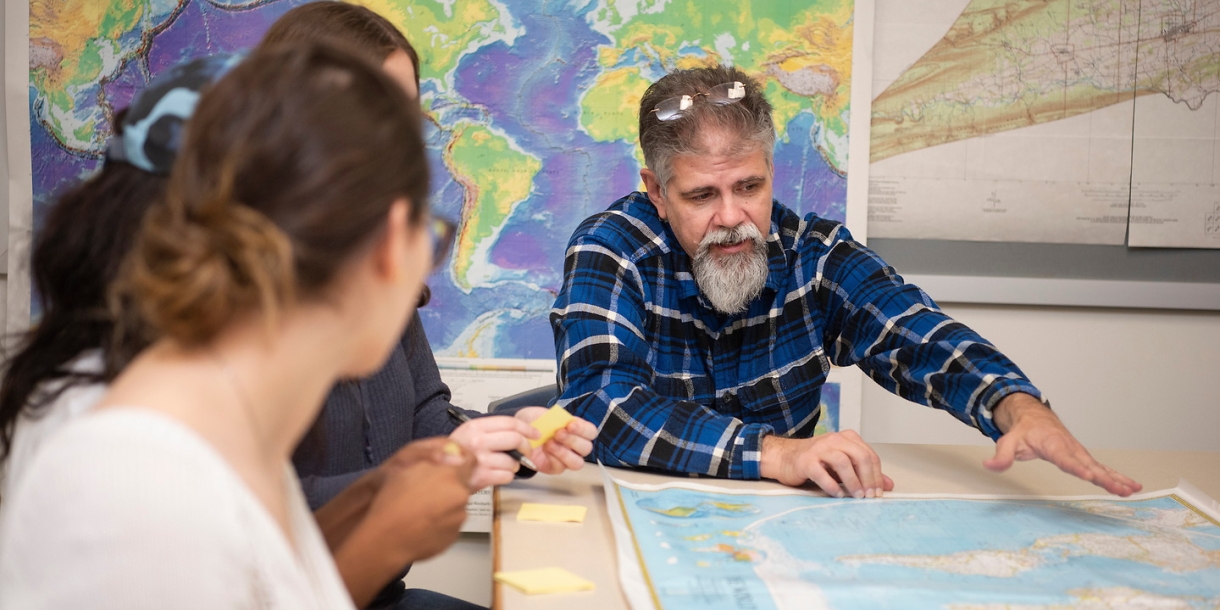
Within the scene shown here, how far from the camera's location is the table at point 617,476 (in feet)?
3.40

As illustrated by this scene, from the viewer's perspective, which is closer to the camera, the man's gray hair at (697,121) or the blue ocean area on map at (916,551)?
the blue ocean area on map at (916,551)

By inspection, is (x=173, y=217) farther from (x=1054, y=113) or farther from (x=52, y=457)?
(x=1054, y=113)

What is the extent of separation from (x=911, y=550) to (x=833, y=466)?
233mm

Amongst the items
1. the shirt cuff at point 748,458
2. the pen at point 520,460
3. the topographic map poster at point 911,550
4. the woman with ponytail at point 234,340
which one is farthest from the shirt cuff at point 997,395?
the woman with ponytail at point 234,340

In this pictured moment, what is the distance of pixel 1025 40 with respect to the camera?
2678 mm

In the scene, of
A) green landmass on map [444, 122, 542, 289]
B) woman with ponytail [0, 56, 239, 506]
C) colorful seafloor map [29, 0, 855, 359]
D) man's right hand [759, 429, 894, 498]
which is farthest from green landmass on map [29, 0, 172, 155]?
man's right hand [759, 429, 894, 498]

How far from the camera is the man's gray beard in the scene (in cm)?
178

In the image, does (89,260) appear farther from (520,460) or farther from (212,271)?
(520,460)

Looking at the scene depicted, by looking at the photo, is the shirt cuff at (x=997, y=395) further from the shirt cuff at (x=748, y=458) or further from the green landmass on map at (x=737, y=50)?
the green landmass on map at (x=737, y=50)

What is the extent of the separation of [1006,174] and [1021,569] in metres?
1.90

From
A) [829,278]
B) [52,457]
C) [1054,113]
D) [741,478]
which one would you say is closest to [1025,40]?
[1054,113]

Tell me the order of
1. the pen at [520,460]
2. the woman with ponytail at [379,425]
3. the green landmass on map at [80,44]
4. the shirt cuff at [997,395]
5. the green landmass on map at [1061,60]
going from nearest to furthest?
the woman with ponytail at [379,425] < the pen at [520,460] < the shirt cuff at [997,395] < the green landmass on map at [80,44] < the green landmass on map at [1061,60]

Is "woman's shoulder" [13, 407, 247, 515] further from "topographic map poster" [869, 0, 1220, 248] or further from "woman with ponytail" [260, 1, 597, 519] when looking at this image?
"topographic map poster" [869, 0, 1220, 248]

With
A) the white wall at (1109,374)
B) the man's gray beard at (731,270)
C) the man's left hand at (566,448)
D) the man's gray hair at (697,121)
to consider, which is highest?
the man's gray hair at (697,121)
